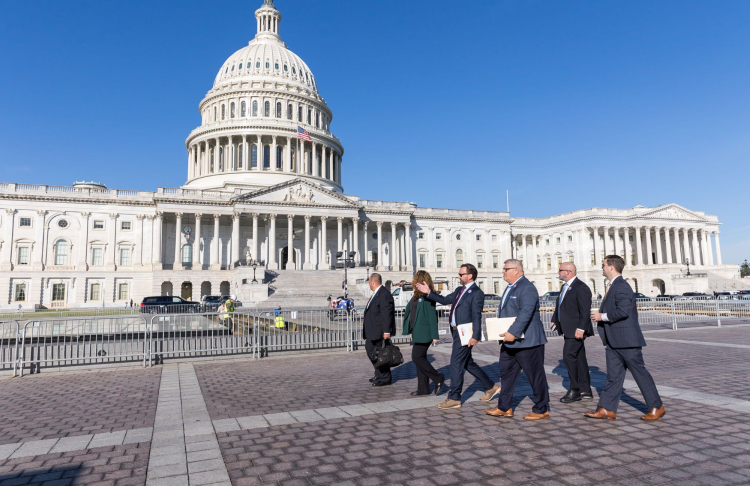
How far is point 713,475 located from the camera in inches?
188

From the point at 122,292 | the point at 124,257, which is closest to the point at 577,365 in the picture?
the point at 122,292

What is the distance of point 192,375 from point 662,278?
7969 cm

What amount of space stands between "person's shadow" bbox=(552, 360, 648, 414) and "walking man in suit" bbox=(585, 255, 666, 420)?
29 centimetres

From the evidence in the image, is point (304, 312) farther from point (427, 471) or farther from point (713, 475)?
point (713, 475)

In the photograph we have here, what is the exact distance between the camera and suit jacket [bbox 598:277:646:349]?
6.82 m

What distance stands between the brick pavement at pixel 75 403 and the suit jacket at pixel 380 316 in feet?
14.0

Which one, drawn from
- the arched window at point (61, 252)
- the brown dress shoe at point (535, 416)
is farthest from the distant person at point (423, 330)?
the arched window at point (61, 252)

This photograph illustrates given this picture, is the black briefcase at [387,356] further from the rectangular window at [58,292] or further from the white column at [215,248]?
the rectangular window at [58,292]

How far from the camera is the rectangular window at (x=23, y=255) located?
56253 mm

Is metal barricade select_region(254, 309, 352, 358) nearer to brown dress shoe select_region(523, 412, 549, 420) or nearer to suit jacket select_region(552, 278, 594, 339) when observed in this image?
suit jacket select_region(552, 278, 594, 339)

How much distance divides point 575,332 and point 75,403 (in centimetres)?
937

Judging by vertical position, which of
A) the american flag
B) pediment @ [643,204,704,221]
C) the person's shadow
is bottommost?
the person's shadow

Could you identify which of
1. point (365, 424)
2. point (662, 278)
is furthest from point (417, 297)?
point (662, 278)

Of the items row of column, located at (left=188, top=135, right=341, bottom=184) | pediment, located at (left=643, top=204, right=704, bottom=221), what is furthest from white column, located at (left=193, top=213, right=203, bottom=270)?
pediment, located at (left=643, top=204, right=704, bottom=221)
